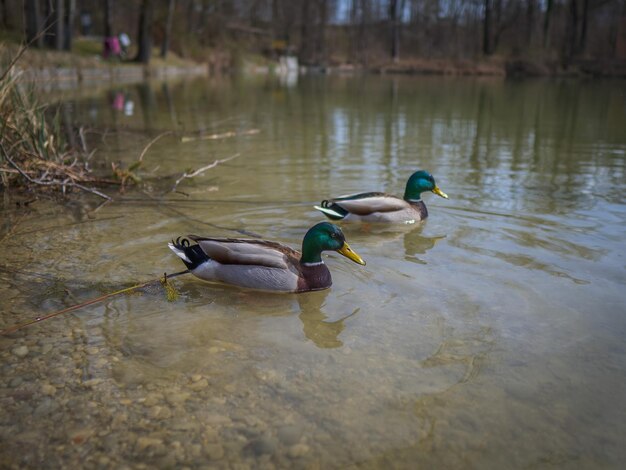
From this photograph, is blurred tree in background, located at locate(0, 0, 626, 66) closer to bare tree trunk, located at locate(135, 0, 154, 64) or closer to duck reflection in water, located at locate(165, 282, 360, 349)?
bare tree trunk, located at locate(135, 0, 154, 64)

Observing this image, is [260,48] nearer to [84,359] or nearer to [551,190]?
[551,190]

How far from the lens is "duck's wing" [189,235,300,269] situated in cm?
398

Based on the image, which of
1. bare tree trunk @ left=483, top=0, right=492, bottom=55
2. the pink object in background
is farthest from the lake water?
bare tree trunk @ left=483, top=0, right=492, bottom=55

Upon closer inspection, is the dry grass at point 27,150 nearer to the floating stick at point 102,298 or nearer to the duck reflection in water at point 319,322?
the floating stick at point 102,298

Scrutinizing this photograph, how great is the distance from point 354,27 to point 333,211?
59.6 meters

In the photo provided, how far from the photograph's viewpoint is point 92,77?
1036 inches

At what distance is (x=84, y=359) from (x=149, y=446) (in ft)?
2.87

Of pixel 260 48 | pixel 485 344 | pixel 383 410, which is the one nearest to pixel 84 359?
pixel 383 410

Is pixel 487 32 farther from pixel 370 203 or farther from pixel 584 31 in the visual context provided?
pixel 370 203

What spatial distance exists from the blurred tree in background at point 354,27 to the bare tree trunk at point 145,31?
54 mm

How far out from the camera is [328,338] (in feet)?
11.5

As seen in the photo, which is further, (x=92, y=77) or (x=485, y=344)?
(x=92, y=77)

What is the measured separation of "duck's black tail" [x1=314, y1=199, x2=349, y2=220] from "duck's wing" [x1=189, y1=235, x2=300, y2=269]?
1.51 meters

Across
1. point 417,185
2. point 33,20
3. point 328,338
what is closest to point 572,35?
point 33,20
